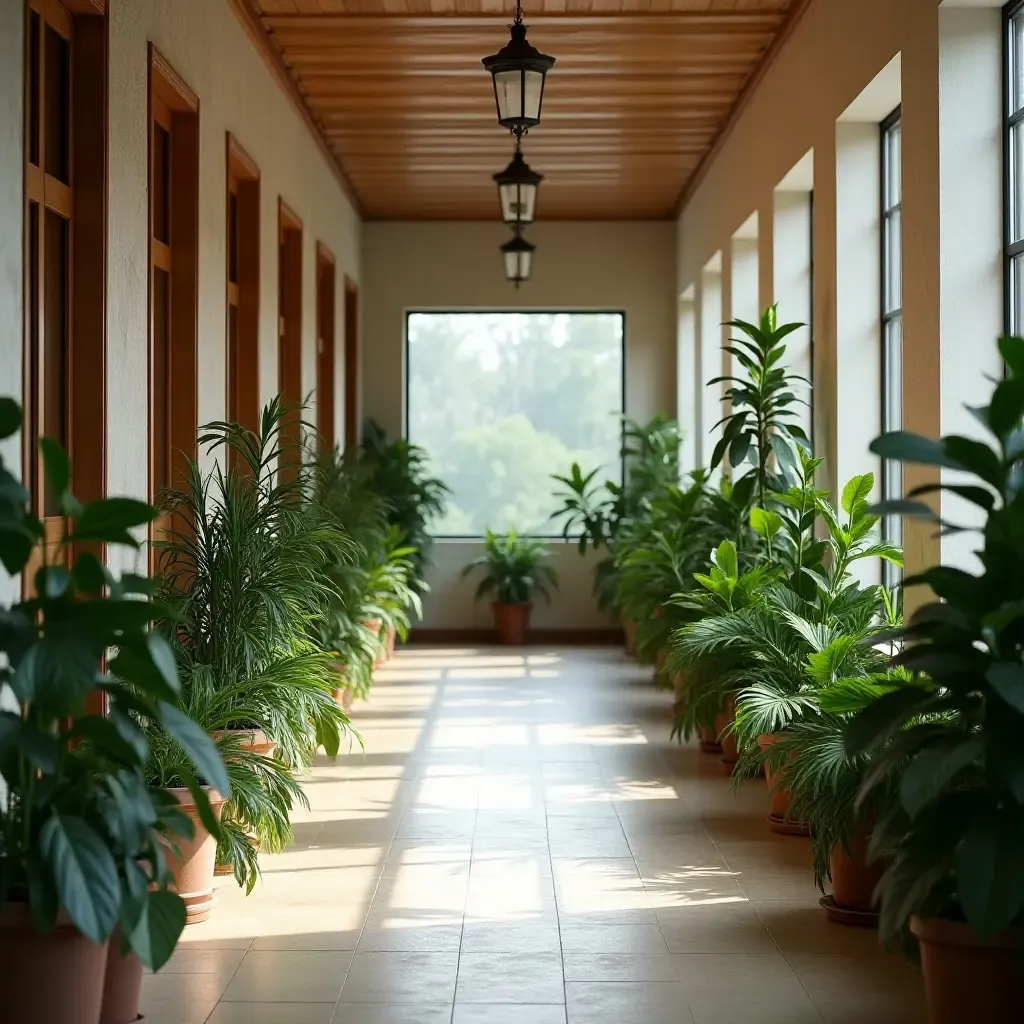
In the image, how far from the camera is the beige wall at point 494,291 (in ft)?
42.4

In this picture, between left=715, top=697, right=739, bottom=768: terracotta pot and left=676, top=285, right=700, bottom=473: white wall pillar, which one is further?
left=676, top=285, right=700, bottom=473: white wall pillar

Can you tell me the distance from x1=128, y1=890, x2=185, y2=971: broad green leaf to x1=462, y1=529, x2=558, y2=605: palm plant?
374 inches

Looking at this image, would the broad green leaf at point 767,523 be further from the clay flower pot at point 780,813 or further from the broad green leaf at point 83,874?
the broad green leaf at point 83,874

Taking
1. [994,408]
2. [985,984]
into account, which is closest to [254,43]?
[994,408]

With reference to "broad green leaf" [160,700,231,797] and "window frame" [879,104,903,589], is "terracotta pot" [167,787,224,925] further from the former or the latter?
"window frame" [879,104,903,589]

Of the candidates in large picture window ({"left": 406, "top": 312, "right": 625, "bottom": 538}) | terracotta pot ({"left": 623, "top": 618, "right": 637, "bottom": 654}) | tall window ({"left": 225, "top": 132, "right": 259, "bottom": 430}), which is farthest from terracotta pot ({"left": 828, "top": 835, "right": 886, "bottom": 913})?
large picture window ({"left": 406, "top": 312, "right": 625, "bottom": 538})

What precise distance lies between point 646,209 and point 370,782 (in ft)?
23.7

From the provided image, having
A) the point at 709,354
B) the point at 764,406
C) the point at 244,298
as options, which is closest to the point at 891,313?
the point at 764,406

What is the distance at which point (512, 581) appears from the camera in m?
12.5

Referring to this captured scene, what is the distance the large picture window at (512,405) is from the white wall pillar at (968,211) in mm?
8479

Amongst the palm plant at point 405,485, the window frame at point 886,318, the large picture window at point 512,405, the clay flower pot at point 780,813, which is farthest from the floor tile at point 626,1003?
the large picture window at point 512,405

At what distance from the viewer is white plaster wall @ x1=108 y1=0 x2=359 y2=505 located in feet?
16.0

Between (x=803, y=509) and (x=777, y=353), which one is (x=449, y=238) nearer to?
(x=777, y=353)

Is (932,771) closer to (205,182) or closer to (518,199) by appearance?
(205,182)
